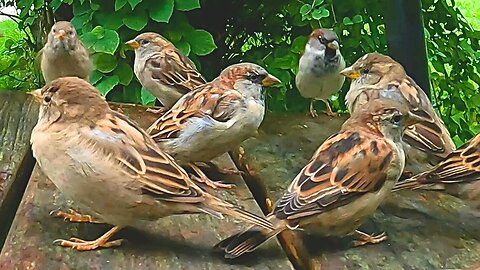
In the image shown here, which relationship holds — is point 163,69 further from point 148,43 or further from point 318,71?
point 318,71

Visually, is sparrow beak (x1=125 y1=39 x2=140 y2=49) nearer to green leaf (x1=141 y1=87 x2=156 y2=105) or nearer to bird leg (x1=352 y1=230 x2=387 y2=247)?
green leaf (x1=141 y1=87 x2=156 y2=105)

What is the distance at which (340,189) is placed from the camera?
82.0 inches

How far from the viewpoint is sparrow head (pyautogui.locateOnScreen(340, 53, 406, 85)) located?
3.13m

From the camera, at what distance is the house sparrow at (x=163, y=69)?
3.77 m

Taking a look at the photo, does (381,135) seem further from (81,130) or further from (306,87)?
(306,87)

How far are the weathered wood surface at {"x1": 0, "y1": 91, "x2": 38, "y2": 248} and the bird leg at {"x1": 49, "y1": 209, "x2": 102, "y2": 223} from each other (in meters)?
0.17

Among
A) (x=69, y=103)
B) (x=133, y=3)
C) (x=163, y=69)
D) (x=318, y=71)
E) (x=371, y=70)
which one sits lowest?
(x=318, y=71)

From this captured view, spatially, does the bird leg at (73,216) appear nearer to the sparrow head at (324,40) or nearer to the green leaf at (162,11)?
the green leaf at (162,11)

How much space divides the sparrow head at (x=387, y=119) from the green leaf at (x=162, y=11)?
1561mm

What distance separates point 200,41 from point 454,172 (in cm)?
184

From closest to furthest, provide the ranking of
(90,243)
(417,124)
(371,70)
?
(90,243) → (417,124) → (371,70)

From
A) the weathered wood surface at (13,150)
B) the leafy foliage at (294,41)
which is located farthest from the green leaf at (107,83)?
the weathered wood surface at (13,150)

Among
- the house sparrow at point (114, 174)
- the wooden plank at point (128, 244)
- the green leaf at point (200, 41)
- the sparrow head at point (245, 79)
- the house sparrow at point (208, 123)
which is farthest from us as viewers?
the green leaf at point (200, 41)

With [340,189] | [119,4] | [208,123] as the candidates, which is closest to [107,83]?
[119,4]
